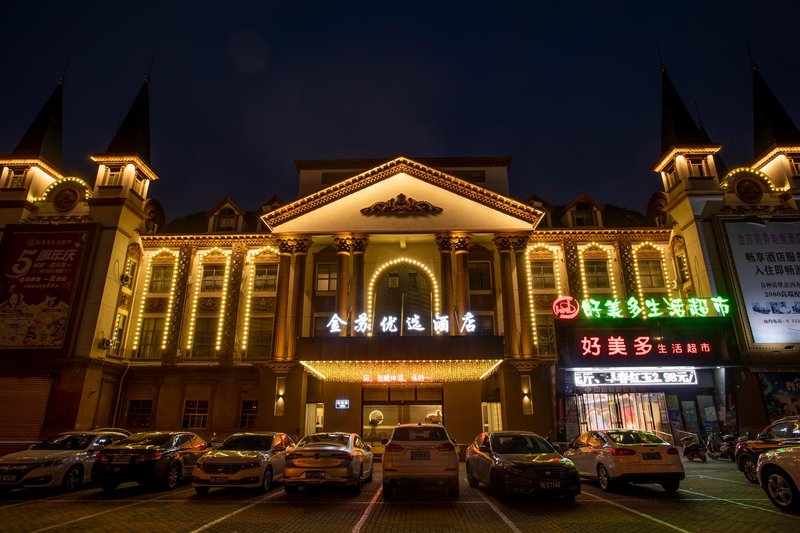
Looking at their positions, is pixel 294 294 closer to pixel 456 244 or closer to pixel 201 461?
pixel 456 244

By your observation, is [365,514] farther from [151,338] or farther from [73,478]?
[151,338]

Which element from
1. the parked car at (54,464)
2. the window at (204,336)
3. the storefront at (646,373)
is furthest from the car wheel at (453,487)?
the window at (204,336)

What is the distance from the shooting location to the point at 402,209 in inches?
1062

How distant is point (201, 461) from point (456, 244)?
1809cm

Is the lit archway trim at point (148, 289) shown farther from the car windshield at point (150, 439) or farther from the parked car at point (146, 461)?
the parked car at point (146, 461)

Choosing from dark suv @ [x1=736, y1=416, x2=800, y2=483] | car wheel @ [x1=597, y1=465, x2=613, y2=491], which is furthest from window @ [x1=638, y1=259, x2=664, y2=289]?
car wheel @ [x1=597, y1=465, x2=613, y2=491]

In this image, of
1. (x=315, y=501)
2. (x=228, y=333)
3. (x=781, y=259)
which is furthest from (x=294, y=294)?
(x=781, y=259)

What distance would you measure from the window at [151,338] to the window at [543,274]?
76.4 feet

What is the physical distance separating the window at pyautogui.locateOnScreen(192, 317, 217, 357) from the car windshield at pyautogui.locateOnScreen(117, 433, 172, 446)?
14003mm

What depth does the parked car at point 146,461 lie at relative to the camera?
12102 millimetres

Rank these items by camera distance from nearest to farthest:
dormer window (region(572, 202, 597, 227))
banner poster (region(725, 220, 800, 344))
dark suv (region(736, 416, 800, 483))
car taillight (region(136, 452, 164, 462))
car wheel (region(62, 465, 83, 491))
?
dark suv (region(736, 416, 800, 483)) → car taillight (region(136, 452, 164, 462)) → car wheel (region(62, 465, 83, 491)) → banner poster (region(725, 220, 800, 344)) → dormer window (region(572, 202, 597, 227))

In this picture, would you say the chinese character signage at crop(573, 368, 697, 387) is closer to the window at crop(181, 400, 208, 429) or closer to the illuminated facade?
the illuminated facade

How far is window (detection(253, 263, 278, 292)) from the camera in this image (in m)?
28.9

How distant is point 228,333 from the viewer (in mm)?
27781
